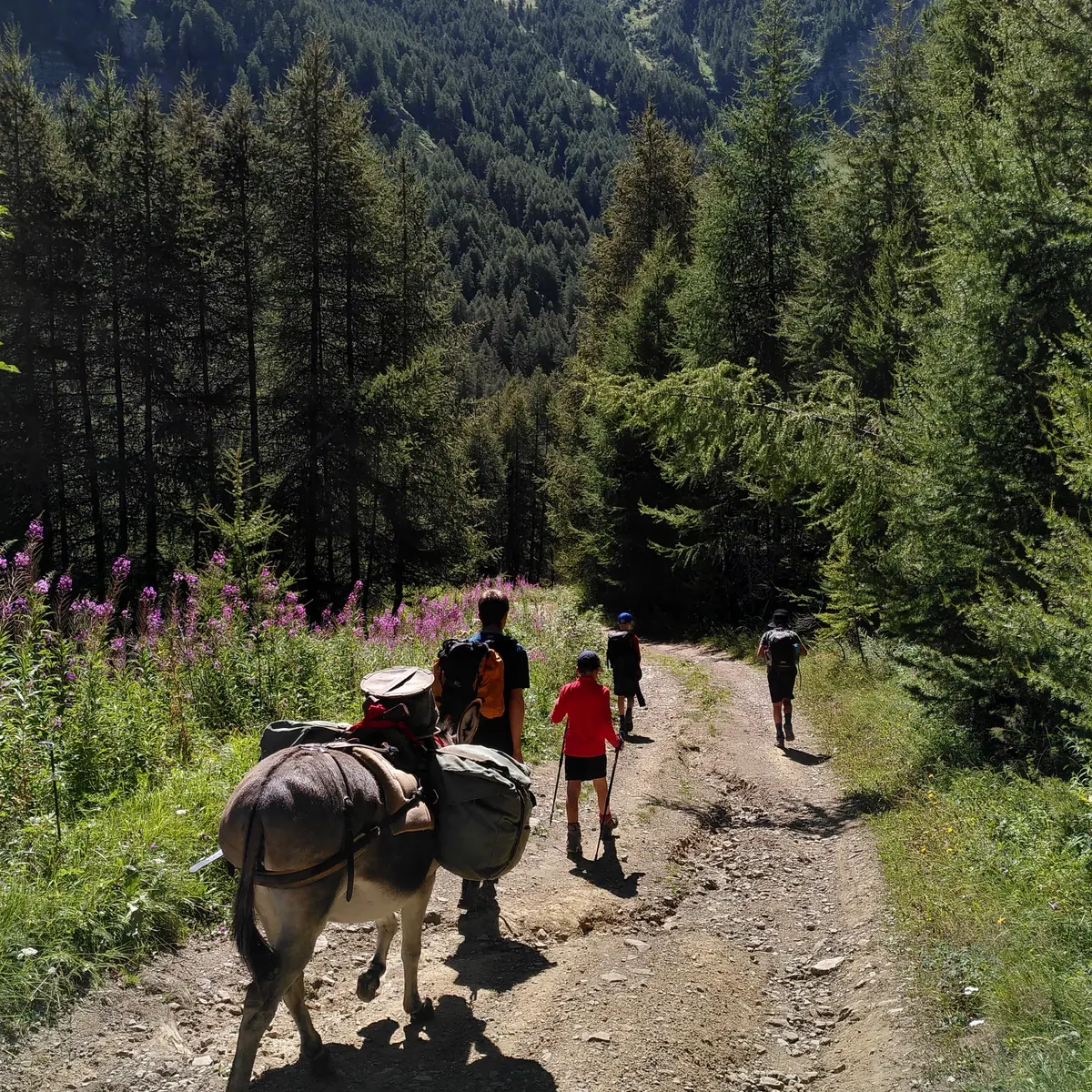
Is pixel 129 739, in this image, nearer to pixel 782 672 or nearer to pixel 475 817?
pixel 475 817

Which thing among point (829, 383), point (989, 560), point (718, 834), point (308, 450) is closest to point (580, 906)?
point (718, 834)

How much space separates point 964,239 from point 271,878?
10.4 m

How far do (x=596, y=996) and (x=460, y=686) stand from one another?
7.84 feet

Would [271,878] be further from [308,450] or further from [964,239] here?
[308,450]

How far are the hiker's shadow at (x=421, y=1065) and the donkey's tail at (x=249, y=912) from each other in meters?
0.86

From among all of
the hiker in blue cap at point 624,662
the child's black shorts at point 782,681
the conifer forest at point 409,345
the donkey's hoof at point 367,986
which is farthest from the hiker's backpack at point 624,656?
the donkey's hoof at point 367,986

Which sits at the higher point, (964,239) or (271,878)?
(964,239)

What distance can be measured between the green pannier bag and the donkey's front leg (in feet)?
0.77

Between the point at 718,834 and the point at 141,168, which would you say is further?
the point at 141,168

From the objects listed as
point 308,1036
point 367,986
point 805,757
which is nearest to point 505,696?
point 367,986

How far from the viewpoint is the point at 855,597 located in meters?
12.6

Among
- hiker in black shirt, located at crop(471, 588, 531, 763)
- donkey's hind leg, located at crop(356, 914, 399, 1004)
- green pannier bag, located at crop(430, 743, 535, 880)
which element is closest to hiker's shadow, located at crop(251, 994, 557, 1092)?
donkey's hind leg, located at crop(356, 914, 399, 1004)

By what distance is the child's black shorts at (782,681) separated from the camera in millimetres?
13336

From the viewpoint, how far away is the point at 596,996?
18.4ft
